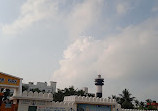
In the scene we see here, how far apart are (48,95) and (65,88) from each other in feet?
120

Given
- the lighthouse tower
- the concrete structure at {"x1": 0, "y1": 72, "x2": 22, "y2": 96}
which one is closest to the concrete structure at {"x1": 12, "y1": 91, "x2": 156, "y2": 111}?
the concrete structure at {"x1": 0, "y1": 72, "x2": 22, "y2": 96}

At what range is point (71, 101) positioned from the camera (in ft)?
72.3

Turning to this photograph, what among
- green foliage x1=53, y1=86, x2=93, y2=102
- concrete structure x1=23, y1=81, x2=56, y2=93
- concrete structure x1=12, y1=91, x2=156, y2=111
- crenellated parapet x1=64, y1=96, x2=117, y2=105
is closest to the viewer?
concrete structure x1=12, y1=91, x2=156, y2=111

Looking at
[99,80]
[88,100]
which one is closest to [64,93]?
[99,80]

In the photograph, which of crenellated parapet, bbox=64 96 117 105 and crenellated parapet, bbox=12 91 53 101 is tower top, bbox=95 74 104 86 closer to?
crenellated parapet, bbox=64 96 117 105

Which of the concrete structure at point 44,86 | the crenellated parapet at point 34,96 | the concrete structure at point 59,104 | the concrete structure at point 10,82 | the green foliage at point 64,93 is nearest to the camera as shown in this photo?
the concrete structure at point 10,82

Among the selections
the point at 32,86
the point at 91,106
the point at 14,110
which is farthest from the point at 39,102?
the point at 32,86

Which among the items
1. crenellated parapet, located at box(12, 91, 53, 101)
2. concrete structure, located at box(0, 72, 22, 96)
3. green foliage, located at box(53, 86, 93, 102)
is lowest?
green foliage, located at box(53, 86, 93, 102)

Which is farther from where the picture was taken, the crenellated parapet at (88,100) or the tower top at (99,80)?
the tower top at (99,80)

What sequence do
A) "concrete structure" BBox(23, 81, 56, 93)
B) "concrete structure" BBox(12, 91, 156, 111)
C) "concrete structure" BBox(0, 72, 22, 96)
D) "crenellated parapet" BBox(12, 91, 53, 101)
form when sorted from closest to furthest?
"concrete structure" BBox(0, 72, 22, 96), "crenellated parapet" BBox(12, 91, 53, 101), "concrete structure" BBox(12, 91, 156, 111), "concrete structure" BBox(23, 81, 56, 93)

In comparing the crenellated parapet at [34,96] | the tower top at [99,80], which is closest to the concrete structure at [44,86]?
the tower top at [99,80]

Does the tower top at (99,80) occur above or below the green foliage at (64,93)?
above

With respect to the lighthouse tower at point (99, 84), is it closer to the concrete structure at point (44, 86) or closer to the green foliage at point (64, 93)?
the green foliage at point (64, 93)

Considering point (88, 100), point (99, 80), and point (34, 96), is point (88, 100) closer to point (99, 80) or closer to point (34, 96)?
point (34, 96)
